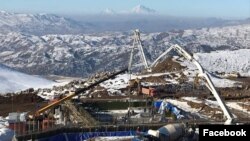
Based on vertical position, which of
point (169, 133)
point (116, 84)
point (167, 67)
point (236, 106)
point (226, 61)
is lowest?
point (169, 133)

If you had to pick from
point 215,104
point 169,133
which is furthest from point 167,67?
point 169,133

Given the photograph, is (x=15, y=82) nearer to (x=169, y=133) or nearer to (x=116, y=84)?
(x=116, y=84)

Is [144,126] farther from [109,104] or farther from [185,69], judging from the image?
[185,69]

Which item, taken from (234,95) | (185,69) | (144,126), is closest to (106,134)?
(144,126)

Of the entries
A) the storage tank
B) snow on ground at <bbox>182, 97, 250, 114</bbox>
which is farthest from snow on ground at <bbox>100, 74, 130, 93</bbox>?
the storage tank

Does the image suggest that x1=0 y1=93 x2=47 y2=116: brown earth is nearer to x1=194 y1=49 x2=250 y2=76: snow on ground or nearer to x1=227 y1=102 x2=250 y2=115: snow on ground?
x1=227 y1=102 x2=250 y2=115: snow on ground

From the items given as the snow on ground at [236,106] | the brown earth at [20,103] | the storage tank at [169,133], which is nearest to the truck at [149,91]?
the snow on ground at [236,106]
